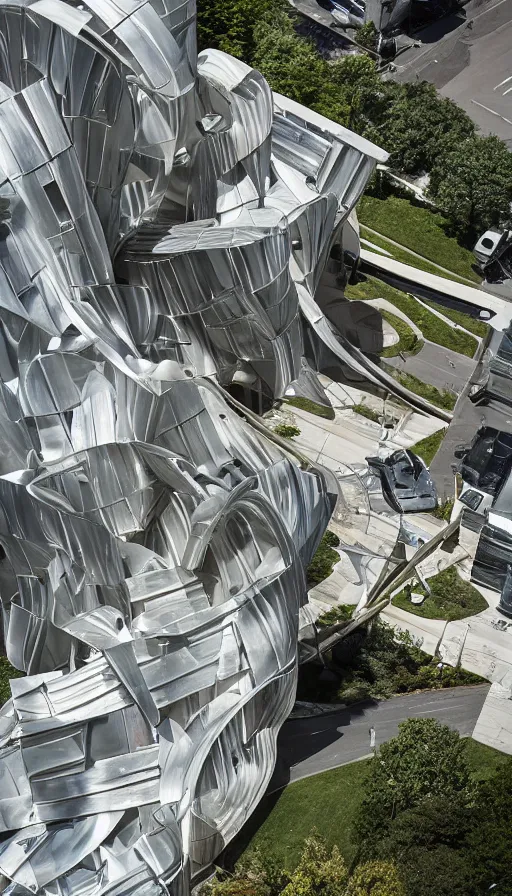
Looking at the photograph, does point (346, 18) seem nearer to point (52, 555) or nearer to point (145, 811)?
point (52, 555)

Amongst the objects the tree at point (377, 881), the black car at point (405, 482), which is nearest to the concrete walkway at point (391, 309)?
the black car at point (405, 482)

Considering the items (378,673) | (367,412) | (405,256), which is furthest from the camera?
(405,256)

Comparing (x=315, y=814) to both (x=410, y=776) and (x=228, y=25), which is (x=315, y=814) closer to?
(x=410, y=776)

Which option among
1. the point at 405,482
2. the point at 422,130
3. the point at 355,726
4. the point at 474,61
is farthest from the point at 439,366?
the point at 474,61

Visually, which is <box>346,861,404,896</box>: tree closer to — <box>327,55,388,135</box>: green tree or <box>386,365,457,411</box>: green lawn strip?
<box>386,365,457,411</box>: green lawn strip

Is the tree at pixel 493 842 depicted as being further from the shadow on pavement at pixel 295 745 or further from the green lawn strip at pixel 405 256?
the green lawn strip at pixel 405 256

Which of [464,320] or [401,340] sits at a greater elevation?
[464,320]
